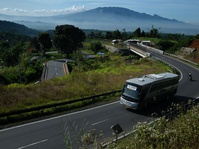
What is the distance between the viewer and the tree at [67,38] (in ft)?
293

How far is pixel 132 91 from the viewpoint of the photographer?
19938 millimetres

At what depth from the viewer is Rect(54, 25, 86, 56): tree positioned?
293 ft

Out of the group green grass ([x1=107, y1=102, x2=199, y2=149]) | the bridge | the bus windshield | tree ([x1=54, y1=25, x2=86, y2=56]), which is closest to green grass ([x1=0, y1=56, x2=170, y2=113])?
the bus windshield

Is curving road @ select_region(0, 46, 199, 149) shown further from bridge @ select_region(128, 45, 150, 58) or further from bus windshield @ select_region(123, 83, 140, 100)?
bridge @ select_region(128, 45, 150, 58)

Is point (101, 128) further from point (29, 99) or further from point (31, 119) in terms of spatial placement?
point (29, 99)


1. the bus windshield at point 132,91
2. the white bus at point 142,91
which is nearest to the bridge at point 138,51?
the white bus at point 142,91

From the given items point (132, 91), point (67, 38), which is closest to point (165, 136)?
point (132, 91)

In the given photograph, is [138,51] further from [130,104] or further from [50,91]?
[130,104]

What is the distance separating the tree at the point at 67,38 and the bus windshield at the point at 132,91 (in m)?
71.2

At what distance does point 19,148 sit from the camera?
522 inches

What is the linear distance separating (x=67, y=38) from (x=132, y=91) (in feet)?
239

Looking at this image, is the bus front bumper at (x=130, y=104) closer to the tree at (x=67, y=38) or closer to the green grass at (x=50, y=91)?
the green grass at (x=50, y=91)

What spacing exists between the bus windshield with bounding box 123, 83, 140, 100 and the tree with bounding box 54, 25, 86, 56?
7121 cm

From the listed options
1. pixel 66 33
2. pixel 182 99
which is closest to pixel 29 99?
pixel 182 99
